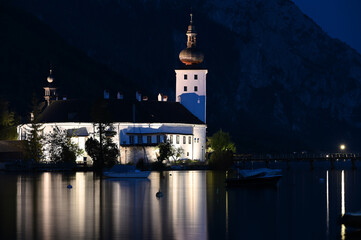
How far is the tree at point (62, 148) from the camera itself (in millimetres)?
117375

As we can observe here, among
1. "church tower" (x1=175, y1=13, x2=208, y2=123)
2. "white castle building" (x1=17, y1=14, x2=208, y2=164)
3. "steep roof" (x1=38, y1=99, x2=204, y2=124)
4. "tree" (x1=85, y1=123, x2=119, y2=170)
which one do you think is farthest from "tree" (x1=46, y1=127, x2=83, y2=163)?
"church tower" (x1=175, y1=13, x2=208, y2=123)

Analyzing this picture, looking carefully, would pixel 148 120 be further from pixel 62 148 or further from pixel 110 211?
pixel 110 211

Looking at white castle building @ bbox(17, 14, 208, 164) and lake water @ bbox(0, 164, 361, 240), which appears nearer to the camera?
lake water @ bbox(0, 164, 361, 240)

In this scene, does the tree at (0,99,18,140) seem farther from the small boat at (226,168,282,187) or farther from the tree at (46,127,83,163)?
the small boat at (226,168,282,187)

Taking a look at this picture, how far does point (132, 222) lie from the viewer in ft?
151

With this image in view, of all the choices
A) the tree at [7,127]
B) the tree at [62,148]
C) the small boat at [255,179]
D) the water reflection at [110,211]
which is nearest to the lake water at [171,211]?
the water reflection at [110,211]

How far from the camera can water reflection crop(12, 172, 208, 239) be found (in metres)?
41.5

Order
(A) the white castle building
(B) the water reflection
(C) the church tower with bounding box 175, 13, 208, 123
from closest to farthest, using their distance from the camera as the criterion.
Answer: (B) the water reflection → (A) the white castle building → (C) the church tower with bounding box 175, 13, 208, 123

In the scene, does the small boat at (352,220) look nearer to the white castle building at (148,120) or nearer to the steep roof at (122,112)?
the white castle building at (148,120)

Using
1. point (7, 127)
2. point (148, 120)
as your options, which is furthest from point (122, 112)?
point (7, 127)

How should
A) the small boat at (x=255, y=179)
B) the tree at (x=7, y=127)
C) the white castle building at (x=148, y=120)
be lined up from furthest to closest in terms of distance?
1. the tree at (x=7, y=127)
2. the white castle building at (x=148, y=120)
3. the small boat at (x=255, y=179)

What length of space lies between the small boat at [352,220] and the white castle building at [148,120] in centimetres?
7935

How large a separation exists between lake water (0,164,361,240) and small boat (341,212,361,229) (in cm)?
49

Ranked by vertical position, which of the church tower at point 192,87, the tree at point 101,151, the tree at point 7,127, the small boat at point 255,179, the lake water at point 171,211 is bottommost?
the lake water at point 171,211
